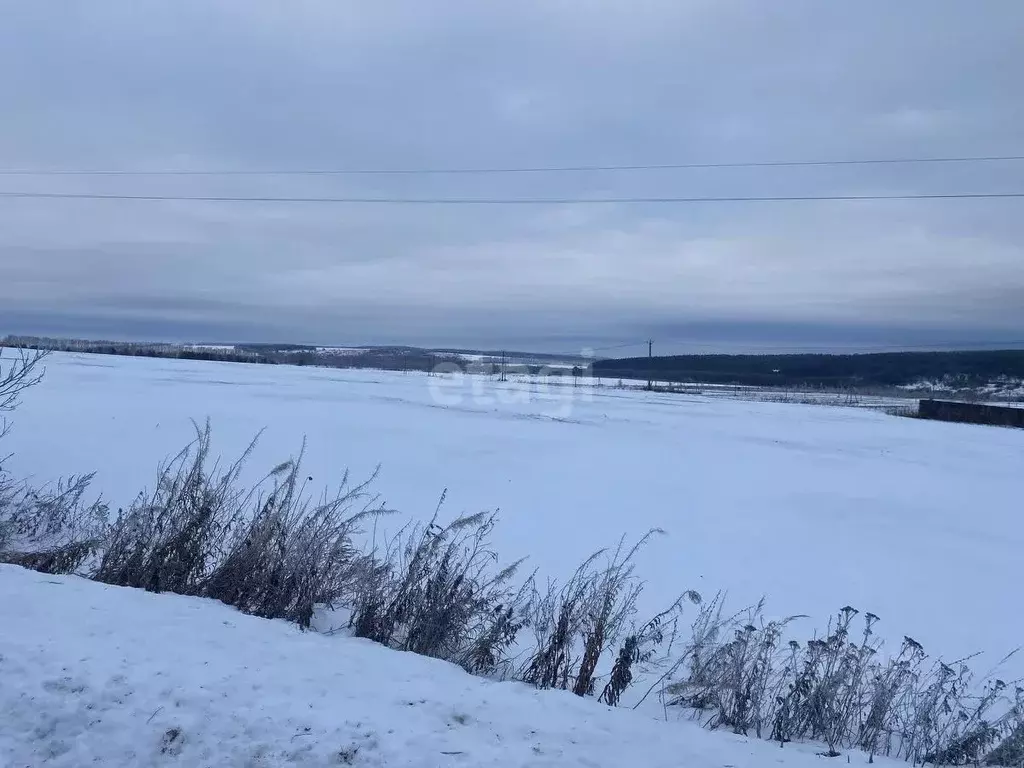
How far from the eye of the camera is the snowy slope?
383 centimetres

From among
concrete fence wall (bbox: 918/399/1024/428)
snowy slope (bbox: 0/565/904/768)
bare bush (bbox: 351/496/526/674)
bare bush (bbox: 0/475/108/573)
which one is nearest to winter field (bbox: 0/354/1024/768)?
snowy slope (bbox: 0/565/904/768)

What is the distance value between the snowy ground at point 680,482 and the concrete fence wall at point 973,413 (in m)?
11.7

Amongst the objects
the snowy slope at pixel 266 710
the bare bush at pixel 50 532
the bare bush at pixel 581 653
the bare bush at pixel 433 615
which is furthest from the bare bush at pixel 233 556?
the bare bush at pixel 581 653

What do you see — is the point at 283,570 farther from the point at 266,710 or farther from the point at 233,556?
the point at 266,710

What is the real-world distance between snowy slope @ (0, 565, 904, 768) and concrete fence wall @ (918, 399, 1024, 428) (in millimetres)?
43563

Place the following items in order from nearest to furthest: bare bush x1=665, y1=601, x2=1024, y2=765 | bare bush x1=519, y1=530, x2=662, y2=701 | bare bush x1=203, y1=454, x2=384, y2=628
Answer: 1. bare bush x1=665, y1=601, x2=1024, y2=765
2. bare bush x1=519, y1=530, x2=662, y2=701
3. bare bush x1=203, y1=454, x2=384, y2=628

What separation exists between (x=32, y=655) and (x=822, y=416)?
41.7 meters

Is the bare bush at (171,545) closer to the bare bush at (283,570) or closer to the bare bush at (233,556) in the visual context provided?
the bare bush at (233,556)

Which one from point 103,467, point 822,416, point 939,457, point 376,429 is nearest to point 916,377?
point 822,416

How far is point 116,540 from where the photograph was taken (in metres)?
7.05

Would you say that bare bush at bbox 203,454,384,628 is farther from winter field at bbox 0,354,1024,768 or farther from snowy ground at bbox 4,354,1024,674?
snowy ground at bbox 4,354,1024,674

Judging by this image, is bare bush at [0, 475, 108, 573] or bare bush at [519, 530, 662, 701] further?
bare bush at [0, 475, 108, 573]

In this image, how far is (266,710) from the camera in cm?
410

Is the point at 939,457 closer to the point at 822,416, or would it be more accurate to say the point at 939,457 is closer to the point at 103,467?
the point at 822,416
